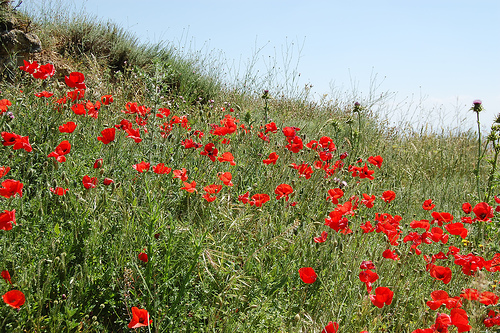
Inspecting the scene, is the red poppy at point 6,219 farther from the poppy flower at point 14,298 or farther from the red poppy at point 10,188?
the poppy flower at point 14,298

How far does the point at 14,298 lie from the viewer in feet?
4.45

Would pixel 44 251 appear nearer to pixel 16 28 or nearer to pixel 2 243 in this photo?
pixel 2 243

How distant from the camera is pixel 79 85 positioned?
248 centimetres

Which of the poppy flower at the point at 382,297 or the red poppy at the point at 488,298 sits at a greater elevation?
the red poppy at the point at 488,298

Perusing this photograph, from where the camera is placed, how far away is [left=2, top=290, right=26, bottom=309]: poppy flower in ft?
4.41

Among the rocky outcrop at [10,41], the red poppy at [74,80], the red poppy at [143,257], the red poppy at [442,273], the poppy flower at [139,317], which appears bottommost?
the poppy flower at [139,317]

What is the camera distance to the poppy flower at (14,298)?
1.34 meters

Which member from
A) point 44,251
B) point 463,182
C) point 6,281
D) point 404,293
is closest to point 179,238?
point 44,251

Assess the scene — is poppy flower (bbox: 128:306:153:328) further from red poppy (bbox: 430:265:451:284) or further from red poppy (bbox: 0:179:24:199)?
red poppy (bbox: 430:265:451:284)

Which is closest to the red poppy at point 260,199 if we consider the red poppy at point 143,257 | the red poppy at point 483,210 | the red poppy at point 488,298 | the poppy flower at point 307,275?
the poppy flower at point 307,275

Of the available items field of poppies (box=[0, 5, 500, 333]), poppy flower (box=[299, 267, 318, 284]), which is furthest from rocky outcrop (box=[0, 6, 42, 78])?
poppy flower (box=[299, 267, 318, 284])

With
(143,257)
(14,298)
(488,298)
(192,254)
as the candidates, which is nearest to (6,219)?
(14,298)

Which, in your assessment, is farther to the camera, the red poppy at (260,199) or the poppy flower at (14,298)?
the red poppy at (260,199)

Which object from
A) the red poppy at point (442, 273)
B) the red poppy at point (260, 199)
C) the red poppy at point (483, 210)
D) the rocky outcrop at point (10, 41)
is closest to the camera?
the red poppy at point (442, 273)
